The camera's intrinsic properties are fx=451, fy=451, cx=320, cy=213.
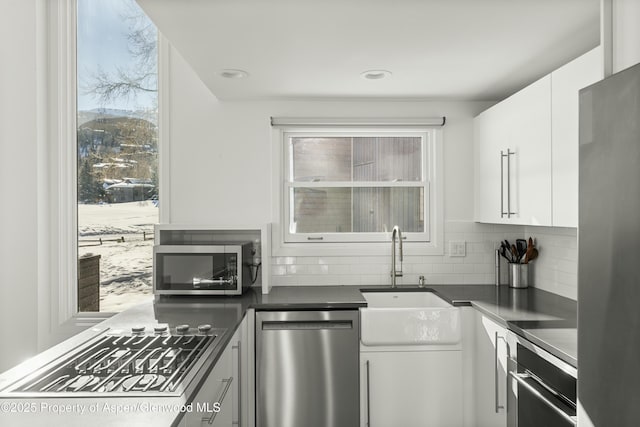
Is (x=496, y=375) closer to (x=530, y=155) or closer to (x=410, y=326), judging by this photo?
(x=410, y=326)

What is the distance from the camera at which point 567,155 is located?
2.03m

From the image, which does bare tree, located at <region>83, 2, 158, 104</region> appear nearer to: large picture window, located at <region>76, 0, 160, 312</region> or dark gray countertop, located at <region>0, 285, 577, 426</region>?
large picture window, located at <region>76, 0, 160, 312</region>

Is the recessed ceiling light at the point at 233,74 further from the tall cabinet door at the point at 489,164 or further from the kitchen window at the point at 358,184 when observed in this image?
the tall cabinet door at the point at 489,164

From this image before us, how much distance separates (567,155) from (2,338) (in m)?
3.39

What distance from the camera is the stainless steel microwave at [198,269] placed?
9.05ft

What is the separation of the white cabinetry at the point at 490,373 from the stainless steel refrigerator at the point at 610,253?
93 cm

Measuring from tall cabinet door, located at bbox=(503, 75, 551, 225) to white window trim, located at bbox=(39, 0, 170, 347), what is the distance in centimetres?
222

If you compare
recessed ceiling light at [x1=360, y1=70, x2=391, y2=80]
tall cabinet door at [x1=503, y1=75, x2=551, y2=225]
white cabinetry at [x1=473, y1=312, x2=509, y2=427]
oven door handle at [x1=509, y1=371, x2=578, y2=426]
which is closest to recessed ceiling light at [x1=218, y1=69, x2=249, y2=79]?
recessed ceiling light at [x1=360, y1=70, x2=391, y2=80]

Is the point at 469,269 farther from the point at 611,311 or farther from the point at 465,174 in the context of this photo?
the point at 611,311

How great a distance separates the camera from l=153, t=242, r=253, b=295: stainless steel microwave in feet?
9.05

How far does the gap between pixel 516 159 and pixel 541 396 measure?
1.28m

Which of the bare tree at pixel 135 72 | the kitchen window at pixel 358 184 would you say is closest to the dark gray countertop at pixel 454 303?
the kitchen window at pixel 358 184

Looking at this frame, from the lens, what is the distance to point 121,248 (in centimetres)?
328

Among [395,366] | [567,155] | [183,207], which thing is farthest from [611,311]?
[183,207]
